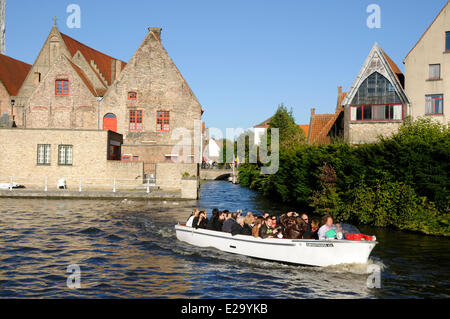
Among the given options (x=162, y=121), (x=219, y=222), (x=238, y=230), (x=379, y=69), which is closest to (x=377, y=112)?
(x=379, y=69)

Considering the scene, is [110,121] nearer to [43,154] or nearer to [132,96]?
[132,96]

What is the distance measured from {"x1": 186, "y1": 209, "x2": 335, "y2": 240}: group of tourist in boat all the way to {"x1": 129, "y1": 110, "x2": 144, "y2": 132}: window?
2933 centimetres

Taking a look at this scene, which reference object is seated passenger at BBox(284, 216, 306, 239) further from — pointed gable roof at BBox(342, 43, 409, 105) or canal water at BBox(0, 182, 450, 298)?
pointed gable roof at BBox(342, 43, 409, 105)

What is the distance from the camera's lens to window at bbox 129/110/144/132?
1842 inches

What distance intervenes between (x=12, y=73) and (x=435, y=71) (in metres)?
52.1

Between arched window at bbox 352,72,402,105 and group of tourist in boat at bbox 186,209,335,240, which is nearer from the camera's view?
group of tourist in boat at bbox 186,209,335,240

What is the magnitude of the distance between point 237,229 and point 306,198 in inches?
604

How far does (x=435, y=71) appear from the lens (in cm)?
3494

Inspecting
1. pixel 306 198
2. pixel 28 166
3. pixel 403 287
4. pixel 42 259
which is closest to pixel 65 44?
pixel 28 166

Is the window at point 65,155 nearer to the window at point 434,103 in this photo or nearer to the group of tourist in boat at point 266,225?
the group of tourist in boat at point 266,225

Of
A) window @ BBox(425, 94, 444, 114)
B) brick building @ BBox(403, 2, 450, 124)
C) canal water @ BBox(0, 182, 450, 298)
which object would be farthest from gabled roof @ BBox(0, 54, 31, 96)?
window @ BBox(425, 94, 444, 114)

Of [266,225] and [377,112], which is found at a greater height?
[377,112]
